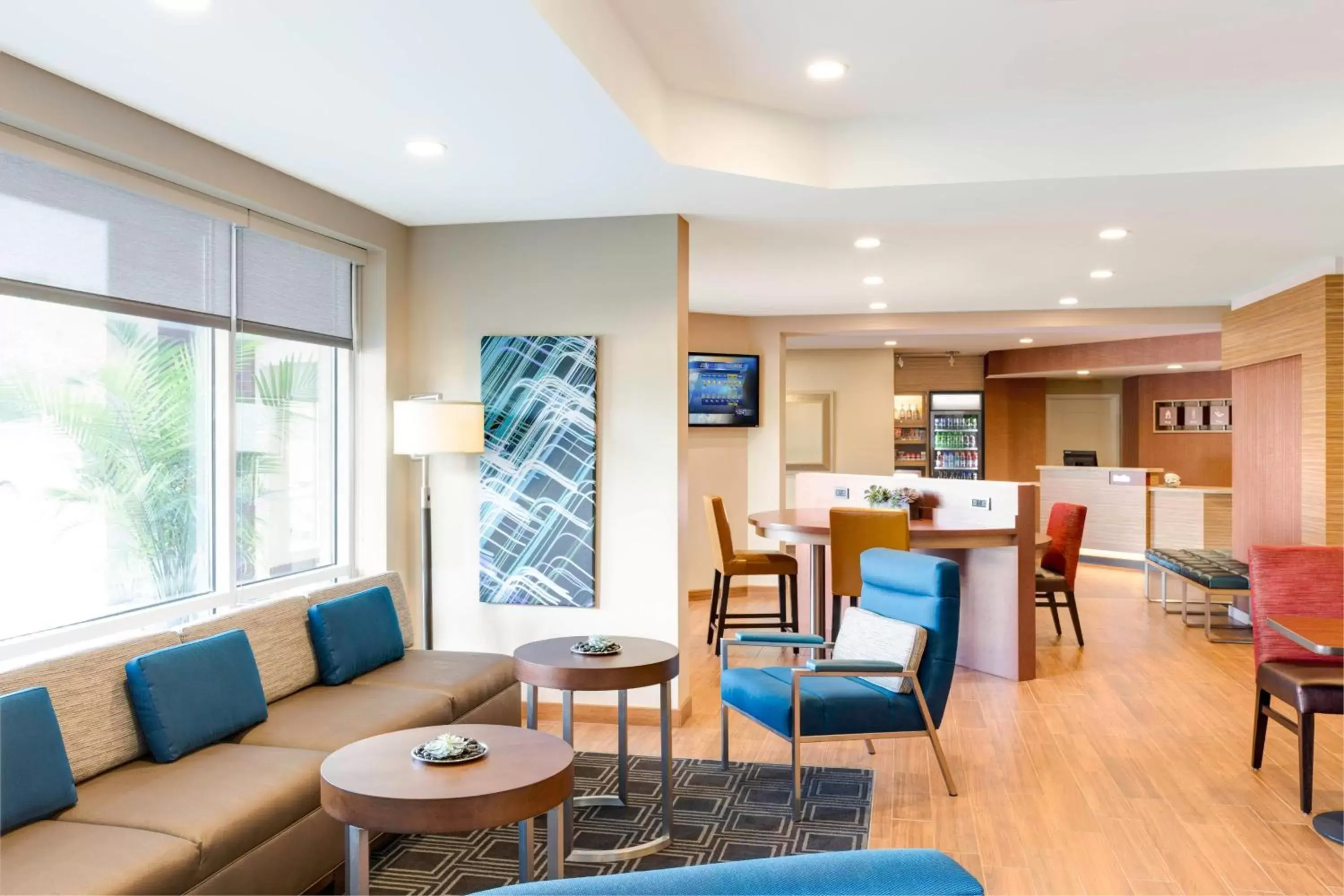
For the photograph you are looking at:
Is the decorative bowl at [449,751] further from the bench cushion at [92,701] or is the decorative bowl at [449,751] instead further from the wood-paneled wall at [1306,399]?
the wood-paneled wall at [1306,399]

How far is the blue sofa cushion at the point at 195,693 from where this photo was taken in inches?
116

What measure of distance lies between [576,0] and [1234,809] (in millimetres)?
3813

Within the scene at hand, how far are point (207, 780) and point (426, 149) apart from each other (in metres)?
2.39

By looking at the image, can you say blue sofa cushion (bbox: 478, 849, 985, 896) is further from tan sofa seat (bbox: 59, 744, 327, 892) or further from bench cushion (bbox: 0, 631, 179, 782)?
bench cushion (bbox: 0, 631, 179, 782)

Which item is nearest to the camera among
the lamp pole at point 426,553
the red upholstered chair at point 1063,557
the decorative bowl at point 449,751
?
the decorative bowl at point 449,751

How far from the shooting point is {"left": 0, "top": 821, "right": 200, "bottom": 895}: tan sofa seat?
7.20 ft

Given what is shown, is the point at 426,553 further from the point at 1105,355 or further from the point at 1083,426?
the point at 1083,426

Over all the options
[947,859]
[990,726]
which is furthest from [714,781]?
[947,859]

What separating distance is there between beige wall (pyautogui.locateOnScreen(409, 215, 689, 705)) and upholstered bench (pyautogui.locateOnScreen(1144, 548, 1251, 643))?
4216 mm

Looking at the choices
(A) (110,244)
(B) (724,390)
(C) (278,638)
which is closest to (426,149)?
(A) (110,244)

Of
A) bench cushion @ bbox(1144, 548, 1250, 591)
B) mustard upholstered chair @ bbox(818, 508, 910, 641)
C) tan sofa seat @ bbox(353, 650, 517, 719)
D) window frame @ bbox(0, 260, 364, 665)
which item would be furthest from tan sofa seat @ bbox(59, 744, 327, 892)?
bench cushion @ bbox(1144, 548, 1250, 591)

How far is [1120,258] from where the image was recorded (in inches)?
245

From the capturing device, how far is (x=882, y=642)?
13.4 feet

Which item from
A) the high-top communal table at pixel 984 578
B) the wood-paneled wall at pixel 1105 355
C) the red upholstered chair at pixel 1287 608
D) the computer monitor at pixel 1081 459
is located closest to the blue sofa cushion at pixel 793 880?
the red upholstered chair at pixel 1287 608
